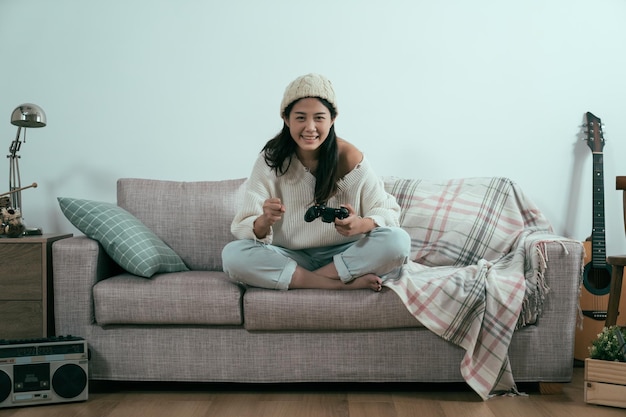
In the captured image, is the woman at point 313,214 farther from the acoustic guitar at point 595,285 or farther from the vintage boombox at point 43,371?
the acoustic guitar at point 595,285

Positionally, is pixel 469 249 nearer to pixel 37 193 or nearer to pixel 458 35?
pixel 458 35

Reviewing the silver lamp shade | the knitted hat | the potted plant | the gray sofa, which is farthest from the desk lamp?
the potted plant

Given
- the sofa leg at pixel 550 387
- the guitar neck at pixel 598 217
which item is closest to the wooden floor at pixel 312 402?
the sofa leg at pixel 550 387

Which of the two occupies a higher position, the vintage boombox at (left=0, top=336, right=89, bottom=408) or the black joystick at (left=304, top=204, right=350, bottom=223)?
the black joystick at (left=304, top=204, right=350, bottom=223)

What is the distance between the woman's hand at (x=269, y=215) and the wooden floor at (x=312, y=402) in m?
0.57

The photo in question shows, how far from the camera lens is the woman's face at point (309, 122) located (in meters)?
2.28

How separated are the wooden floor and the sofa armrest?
0.80ft

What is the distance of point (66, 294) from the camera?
228 cm

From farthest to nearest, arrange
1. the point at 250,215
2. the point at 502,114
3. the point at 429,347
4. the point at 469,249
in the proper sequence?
the point at 502,114 → the point at 469,249 → the point at 250,215 → the point at 429,347

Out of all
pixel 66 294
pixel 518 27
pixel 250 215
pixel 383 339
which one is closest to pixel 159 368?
pixel 66 294

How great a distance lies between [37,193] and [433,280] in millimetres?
2008

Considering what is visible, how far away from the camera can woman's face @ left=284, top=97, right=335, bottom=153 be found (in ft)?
7.47

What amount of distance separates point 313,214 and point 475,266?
0.63 m

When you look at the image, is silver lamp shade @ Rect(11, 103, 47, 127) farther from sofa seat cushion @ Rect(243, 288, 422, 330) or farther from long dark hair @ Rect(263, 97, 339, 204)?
sofa seat cushion @ Rect(243, 288, 422, 330)
